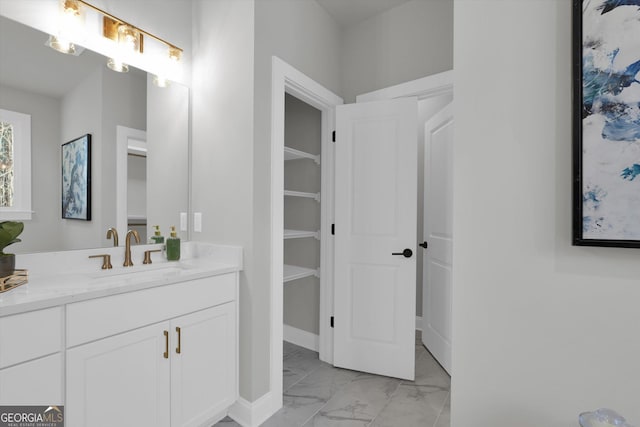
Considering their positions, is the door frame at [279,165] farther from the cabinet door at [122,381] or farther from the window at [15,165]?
the window at [15,165]

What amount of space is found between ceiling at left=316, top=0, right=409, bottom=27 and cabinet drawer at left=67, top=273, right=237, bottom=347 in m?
2.22

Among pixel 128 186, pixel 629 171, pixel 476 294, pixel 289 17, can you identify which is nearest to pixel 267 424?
pixel 476 294

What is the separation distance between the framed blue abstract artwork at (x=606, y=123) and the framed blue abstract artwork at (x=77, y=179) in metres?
2.14

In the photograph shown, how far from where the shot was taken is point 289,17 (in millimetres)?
2143

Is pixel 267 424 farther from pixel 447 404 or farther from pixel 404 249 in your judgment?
pixel 404 249

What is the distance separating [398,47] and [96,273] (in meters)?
2.59

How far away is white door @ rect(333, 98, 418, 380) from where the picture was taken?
2330 millimetres

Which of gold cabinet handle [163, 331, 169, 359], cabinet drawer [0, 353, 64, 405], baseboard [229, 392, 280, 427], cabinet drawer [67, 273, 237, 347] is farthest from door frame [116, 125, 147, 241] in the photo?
baseboard [229, 392, 280, 427]

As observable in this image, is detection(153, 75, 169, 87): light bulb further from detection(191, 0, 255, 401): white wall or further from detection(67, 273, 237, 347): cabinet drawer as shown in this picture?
detection(67, 273, 237, 347): cabinet drawer

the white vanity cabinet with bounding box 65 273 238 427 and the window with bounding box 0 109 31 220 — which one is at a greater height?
the window with bounding box 0 109 31 220

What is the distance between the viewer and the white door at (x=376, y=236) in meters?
2.33

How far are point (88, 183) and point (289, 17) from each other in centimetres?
164

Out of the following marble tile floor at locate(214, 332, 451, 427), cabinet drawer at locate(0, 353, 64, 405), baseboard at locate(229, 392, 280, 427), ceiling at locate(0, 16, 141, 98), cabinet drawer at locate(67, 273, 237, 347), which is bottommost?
marble tile floor at locate(214, 332, 451, 427)

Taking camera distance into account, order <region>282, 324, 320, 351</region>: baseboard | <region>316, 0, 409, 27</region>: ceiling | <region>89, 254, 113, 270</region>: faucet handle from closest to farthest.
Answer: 1. <region>89, 254, 113, 270</region>: faucet handle
2. <region>316, 0, 409, 27</region>: ceiling
3. <region>282, 324, 320, 351</region>: baseboard
